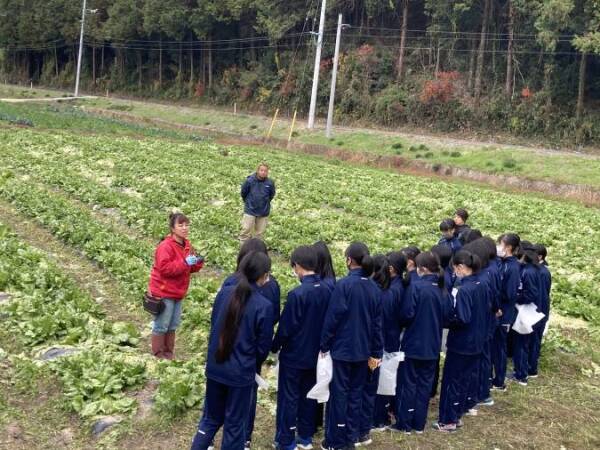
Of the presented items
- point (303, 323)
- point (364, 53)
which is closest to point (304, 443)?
point (303, 323)

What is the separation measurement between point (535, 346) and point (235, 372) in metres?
4.97

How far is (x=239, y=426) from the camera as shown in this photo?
5766mm

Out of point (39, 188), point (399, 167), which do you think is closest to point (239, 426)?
point (39, 188)

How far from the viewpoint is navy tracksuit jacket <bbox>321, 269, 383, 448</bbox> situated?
613cm

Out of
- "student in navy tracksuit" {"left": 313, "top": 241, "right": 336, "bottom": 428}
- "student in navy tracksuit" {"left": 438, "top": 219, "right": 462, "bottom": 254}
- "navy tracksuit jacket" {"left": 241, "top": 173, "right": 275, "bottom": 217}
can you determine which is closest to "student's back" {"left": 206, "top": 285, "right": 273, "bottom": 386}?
"student in navy tracksuit" {"left": 313, "top": 241, "right": 336, "bottom": 428}

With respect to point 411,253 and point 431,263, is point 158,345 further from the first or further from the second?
point 431,263

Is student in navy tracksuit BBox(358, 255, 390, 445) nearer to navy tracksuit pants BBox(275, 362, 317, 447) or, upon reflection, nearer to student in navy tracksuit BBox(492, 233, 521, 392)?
navy tracksuit pants BBox(275, 362, 317, 447)

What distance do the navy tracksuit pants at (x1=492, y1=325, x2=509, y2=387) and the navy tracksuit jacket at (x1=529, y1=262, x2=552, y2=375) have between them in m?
0.71

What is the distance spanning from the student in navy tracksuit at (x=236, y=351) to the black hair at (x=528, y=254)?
418 centimetres

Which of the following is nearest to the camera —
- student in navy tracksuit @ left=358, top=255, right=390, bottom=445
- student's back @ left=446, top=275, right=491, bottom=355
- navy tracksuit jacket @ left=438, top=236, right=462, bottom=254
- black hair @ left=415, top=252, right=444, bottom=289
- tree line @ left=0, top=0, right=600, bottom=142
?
student in navy tracksuit @ left=358, top=255, right=390, bottom=445

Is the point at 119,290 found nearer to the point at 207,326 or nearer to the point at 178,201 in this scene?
the point at 207,326

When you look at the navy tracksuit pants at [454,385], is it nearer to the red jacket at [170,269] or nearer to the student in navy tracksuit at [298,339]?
the student in navy tracksuit at [298,339]

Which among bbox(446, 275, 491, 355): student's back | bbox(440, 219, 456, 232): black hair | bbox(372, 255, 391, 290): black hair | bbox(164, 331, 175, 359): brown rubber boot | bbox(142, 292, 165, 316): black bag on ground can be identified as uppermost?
bbox(440, 219, 456, 232): black hair

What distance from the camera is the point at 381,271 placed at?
259 inches
